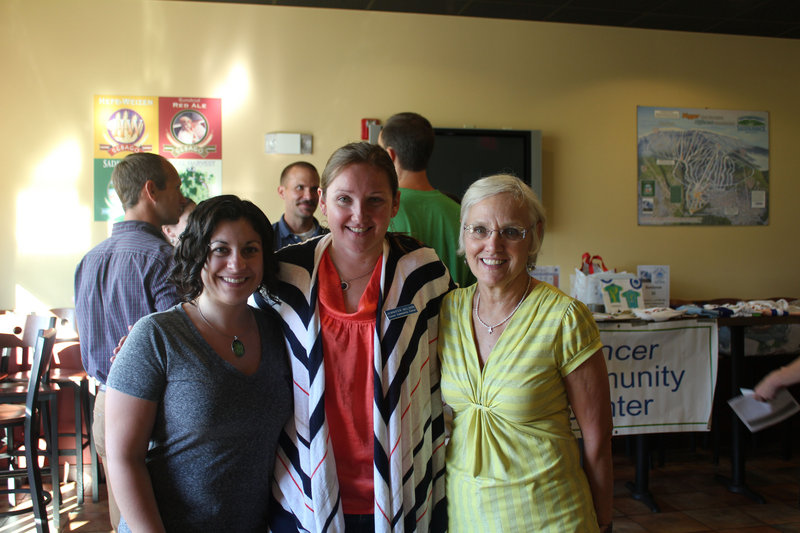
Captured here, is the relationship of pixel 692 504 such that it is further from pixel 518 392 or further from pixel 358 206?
pixel 358 206

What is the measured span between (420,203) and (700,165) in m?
4.28

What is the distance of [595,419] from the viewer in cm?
145

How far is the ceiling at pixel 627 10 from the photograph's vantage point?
4836 millimetres

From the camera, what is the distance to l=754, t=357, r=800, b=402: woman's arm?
1.90 meters

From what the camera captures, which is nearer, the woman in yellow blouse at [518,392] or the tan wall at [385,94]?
the woman in yellow blouse at [518,392]

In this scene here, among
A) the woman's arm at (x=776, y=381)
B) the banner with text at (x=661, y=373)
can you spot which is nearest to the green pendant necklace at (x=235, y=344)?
the woman's arm at (x=776, y=381)

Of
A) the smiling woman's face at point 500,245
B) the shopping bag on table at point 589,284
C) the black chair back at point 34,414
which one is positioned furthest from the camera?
the shopping bag on table at point 589,284

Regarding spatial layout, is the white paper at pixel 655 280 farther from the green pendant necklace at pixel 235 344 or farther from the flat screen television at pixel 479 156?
the green pendant necklace at pixel 235 344

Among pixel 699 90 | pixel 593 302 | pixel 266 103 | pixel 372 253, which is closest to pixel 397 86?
pixel 266 103

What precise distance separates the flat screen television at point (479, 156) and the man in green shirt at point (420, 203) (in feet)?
8.29

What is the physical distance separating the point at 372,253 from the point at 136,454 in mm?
735

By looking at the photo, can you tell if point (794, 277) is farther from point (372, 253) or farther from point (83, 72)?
point (83, 72)

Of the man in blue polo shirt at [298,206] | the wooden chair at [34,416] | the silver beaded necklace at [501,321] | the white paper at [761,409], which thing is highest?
the man in blue polo shirt at [298,206]

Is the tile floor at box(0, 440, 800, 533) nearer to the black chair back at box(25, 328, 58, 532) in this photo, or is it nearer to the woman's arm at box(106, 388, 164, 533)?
the black chair back at box(25, 328, 58, 532)
